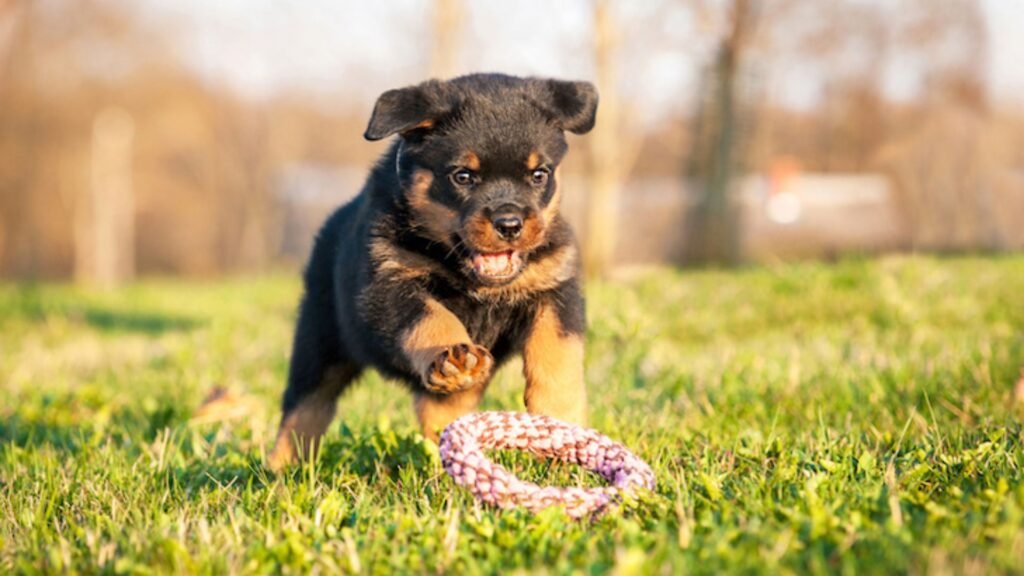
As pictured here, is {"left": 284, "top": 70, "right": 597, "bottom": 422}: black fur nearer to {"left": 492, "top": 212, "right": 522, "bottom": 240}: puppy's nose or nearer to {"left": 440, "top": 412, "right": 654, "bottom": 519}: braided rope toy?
{"left": 492, "top": 212, "right": 522, "bottom": 240}: puppy's nose

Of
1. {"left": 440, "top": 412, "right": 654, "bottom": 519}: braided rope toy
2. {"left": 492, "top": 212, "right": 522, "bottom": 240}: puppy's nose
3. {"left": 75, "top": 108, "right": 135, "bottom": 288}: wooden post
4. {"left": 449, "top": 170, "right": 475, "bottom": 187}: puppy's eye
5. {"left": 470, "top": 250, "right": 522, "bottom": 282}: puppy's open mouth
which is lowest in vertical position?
{"left": 75, "top": 108, "right": 135, "bottom": 288}: wooden post

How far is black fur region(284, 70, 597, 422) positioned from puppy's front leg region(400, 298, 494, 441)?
0.07 m

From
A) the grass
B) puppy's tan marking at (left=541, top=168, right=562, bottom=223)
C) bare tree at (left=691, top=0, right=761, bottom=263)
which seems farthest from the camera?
bare tree at (left=691, top=0, right=761, bottom=263)

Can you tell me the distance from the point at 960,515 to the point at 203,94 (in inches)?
1253

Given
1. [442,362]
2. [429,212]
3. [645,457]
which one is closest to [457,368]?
[442,362]

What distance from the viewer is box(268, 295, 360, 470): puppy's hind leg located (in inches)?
140

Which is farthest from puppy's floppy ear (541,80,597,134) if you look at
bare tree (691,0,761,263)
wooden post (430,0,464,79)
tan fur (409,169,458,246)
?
bare tree (691,0,761,263)

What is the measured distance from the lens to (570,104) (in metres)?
3.34

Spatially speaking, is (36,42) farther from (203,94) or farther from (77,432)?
(77,432)

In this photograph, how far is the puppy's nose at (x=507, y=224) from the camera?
2904 millimetres

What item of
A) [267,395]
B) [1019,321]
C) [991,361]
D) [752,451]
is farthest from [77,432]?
[1019,321]

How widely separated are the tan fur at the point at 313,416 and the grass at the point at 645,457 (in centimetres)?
10

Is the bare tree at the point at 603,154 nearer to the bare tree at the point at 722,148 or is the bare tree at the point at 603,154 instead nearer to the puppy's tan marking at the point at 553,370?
the bare tree at the point at 722,148

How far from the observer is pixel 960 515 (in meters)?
1.89
